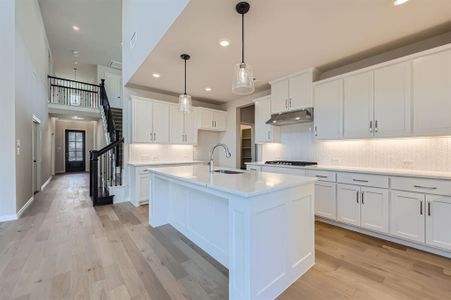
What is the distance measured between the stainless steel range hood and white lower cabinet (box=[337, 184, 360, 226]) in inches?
52.4

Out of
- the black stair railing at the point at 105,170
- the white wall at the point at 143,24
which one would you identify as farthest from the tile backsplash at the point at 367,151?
the black stair railing at the point at 105,170

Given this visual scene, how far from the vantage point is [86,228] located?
315 centimetres

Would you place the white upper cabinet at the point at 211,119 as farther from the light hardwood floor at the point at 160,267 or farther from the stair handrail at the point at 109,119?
the light hardwood floor at the point at 160,267

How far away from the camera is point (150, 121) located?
15.9 feet

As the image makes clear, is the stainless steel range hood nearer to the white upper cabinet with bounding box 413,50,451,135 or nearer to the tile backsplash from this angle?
the tile backsplash

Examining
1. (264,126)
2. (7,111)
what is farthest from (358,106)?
(7,111)

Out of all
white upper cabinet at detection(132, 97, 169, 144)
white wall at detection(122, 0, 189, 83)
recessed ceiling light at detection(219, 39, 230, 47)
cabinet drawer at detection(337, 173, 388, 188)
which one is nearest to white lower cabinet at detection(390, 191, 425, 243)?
cabinet drawer at detection(337, 173, 388, 188)

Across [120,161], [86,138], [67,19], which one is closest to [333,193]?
[120,161]

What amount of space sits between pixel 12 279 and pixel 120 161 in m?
3.27

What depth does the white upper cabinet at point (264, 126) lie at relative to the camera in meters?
4.58

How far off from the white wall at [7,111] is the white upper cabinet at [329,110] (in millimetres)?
5439

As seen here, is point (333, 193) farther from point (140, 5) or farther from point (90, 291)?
point (140, 5)

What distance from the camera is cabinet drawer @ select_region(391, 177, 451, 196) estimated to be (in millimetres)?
2289

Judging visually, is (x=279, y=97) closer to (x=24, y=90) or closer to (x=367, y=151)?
(x=367, y=151)
